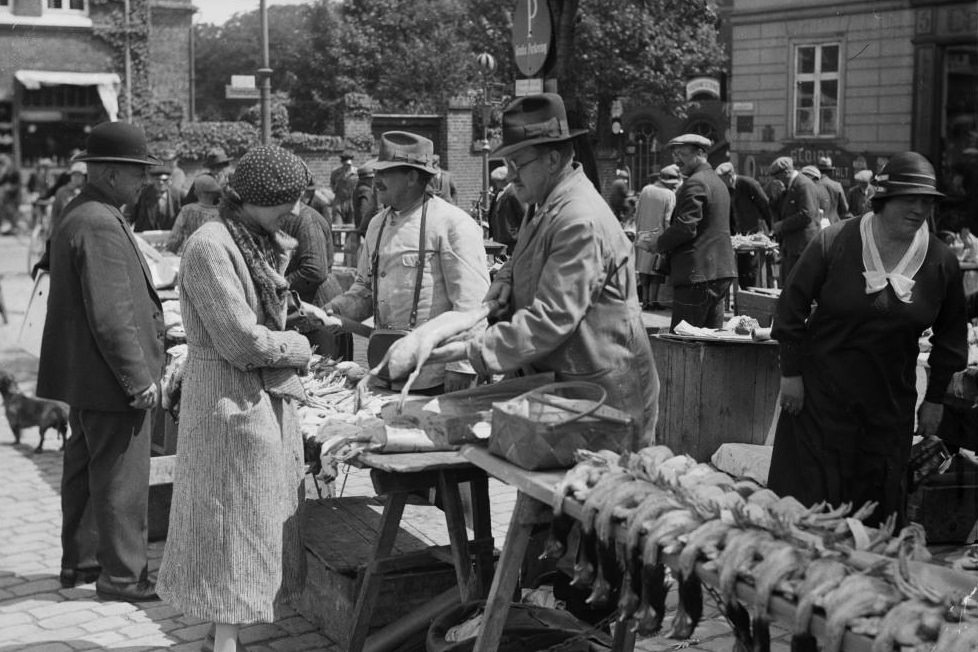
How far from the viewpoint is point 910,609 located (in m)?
2.31

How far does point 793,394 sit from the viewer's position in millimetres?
4676

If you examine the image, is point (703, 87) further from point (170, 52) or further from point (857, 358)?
point (857, 358)

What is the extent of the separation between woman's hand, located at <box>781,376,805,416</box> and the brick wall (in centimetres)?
2548

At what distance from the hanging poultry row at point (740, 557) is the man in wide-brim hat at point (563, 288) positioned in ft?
1.49

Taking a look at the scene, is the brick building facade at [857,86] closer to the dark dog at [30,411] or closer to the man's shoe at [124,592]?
the dark dog at [30,411]

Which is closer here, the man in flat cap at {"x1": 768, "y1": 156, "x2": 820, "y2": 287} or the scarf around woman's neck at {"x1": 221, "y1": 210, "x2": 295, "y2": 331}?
the scarf around woman's neck at {"x1": 221, "y1": 210, "x2": 295, "y2": 331}

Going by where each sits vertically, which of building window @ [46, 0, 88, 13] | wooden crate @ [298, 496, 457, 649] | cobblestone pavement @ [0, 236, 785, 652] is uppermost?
building window @ [46, 0, 88, 13]

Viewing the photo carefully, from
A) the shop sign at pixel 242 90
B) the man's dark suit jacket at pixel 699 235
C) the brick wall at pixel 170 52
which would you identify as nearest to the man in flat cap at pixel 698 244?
the man's dark suit jacket at pixel 699 235

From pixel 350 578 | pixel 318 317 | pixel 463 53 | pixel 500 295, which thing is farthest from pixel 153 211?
pixel 463 53

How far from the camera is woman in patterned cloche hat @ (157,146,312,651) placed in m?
4.06

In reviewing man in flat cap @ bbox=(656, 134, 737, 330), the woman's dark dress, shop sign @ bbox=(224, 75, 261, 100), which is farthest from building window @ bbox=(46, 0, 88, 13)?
shop sign @ bbox=(224, 75, 261, 100)

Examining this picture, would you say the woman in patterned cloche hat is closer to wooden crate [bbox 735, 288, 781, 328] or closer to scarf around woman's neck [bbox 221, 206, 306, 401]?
scarf around woman's neck [bbox 221, 206, 306, 401]

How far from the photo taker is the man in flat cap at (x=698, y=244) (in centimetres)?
820

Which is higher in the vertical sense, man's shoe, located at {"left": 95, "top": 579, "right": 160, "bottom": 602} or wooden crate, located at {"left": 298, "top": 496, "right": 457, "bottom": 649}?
wooden crate, located at {"left": 298, "top": 496, "right": 457, "bottom": 649}
